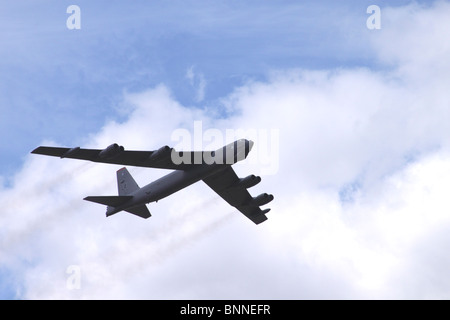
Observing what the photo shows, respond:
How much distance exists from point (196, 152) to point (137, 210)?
1168 centimetres

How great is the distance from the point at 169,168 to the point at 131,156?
4723mm

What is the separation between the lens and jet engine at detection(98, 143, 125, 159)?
66250 mm

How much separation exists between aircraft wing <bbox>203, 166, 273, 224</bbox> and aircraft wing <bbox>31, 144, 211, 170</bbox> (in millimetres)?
5055

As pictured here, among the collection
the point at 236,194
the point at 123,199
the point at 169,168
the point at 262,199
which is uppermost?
the point at 169,168

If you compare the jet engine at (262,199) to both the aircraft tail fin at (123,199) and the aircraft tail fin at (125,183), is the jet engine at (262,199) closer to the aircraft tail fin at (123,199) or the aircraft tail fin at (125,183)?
the aircraft tail fin at (123,199)

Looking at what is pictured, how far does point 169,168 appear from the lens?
241 feet

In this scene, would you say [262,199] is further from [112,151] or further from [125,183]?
[112,151]

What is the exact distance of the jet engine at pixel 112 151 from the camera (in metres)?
66.2

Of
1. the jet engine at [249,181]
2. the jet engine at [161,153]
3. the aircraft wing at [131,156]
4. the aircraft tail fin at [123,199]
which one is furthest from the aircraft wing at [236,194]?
the aircraft tail fin at [123,199]

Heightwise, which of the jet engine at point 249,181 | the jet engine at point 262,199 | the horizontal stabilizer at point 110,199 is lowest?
the horizontal stabilizer at point 110,199

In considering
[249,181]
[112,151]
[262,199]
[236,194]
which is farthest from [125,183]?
[112,151]

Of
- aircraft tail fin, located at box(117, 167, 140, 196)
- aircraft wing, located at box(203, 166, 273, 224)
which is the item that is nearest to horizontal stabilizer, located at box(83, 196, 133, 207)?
aircraft tail fin, located at box(117, 167, 140, 196)
